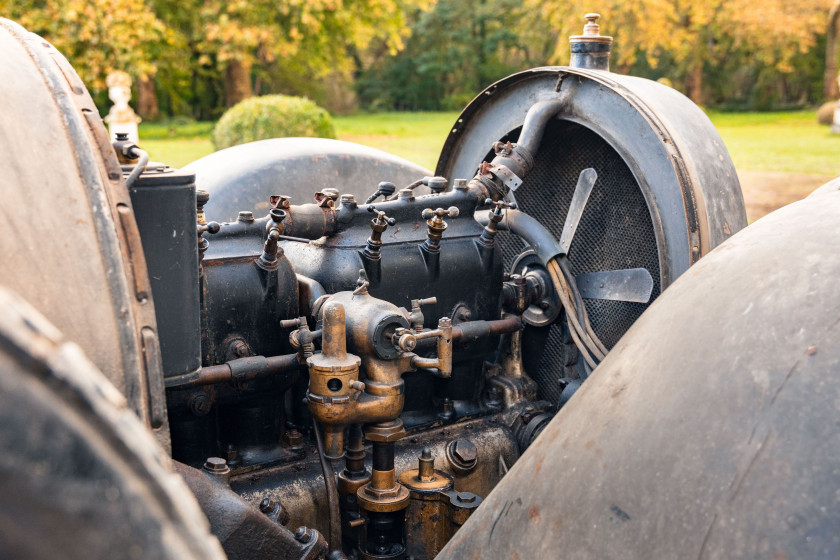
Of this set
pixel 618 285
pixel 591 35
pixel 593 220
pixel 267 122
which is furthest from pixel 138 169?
pixel 267 122

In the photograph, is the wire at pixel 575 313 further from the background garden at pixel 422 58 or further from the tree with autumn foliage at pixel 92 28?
the tree with autumn foliage at pixel 92 28

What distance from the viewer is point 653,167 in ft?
7.72

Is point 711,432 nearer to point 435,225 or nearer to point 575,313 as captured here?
point 435,225

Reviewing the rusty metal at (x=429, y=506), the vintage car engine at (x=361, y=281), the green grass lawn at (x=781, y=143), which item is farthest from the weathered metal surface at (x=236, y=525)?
the green grass lawn at (x=781, y=143)

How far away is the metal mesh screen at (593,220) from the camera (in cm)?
259

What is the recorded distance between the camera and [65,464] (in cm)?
58

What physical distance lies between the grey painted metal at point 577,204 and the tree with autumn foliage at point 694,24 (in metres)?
19.1

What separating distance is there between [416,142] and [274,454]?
15.3 m

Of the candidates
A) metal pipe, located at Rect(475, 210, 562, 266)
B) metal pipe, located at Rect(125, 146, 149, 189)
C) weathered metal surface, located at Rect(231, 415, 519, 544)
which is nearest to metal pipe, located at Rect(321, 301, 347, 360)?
weathered metal surface, located at Rect(231, 415, 519, 544)

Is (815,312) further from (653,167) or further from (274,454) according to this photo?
(274,454)

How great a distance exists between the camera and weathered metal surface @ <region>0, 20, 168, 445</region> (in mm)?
1071

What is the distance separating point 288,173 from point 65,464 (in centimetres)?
243

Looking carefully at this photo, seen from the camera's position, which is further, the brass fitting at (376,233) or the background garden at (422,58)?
the background garden at (422,58)

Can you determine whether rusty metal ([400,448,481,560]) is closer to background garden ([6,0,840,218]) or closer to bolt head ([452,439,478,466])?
bolt head ([452,439,478,466])
